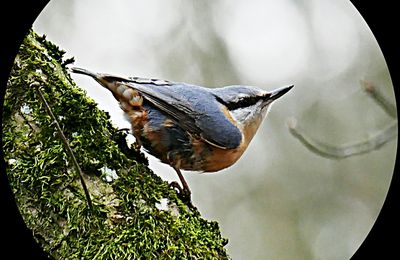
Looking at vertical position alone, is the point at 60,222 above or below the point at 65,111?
below

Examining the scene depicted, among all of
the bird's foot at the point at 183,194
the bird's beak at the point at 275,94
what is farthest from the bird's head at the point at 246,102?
the bird's foot at the point at 183,194

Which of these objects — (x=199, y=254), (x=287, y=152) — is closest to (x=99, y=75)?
(x=199, y=254)

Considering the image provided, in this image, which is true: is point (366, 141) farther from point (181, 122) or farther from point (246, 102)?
point (181, 122)

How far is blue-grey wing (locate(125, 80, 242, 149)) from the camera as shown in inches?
91.8

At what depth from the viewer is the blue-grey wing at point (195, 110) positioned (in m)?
2.33

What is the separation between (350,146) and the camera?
2355 millimetres

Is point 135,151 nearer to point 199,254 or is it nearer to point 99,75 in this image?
point 99,75

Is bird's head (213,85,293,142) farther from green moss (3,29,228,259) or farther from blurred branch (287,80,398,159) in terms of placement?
green moss (3,29,228,259)

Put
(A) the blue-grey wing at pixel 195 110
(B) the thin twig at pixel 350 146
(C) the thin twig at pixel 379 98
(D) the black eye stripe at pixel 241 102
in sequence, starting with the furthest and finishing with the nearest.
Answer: (D) the black eye stripe at pixel 241 102 → (A) the blue-grey wing at pixel 195 110 → (B) the thin twig at pixel 350 146 → (C) the thin twig at pixel 379 98

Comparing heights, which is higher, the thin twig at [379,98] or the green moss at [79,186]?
the green moss at [79,186]

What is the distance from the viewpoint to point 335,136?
343 centimetres

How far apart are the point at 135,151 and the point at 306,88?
1.76 m

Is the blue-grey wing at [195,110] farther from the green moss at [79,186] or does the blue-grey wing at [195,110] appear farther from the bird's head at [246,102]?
the green moss at [79,186]

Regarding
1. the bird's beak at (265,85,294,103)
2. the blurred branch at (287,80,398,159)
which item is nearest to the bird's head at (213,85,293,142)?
the bird's beak at (265,85,294,103)
